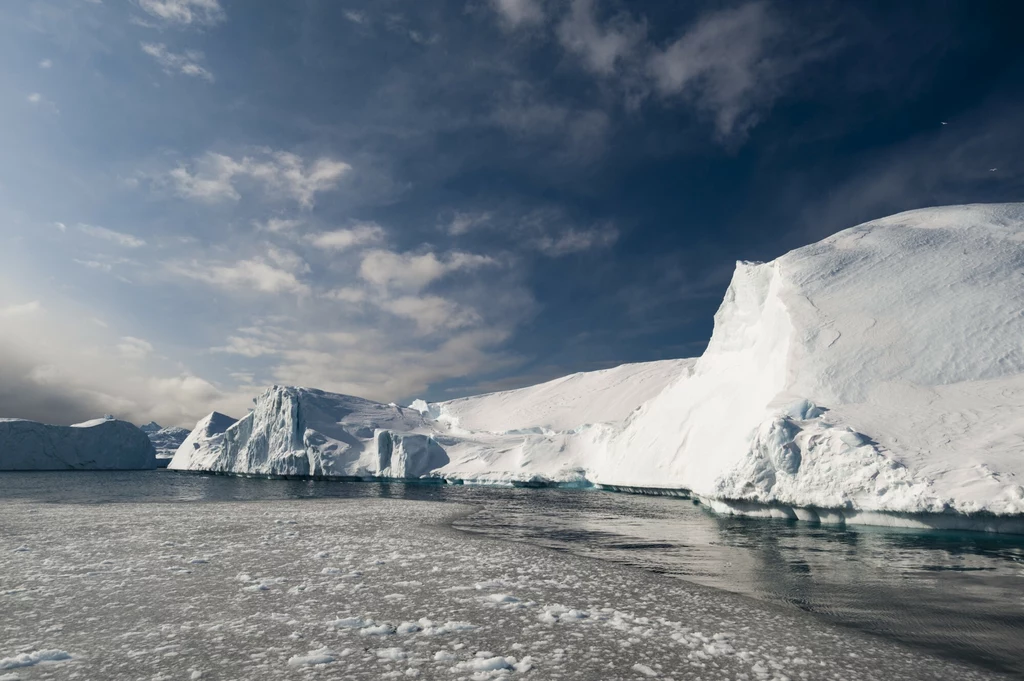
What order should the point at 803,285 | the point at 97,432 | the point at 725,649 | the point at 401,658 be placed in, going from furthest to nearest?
the point at 97,432 < the point at 803,285 < the point at 725,649 < the point at 401,658

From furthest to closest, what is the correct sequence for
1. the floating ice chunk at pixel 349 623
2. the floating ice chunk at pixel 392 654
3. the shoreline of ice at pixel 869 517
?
the shoreline of ice at pixel 869 517 < the floating ice chunk at pixel 349 623 < the floating ice chunk at pixel 392 654

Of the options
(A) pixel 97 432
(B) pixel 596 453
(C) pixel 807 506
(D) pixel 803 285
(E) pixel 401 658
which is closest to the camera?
(E) pixel 401 658

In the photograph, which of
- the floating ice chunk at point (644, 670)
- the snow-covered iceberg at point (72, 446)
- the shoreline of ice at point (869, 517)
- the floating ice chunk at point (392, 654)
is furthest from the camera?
the snow-covered iceberg at point (72, 446)

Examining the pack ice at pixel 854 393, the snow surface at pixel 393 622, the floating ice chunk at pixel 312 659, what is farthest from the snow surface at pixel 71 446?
the floating ice chunk at pixel 312 659

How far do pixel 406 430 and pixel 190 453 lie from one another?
1711 inches

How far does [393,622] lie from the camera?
6.63 meters

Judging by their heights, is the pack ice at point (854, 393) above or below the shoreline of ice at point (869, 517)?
above

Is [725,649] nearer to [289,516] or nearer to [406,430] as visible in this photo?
[289,516]

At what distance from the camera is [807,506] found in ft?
59.3

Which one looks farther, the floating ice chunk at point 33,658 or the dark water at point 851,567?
the dark water at point 851,567

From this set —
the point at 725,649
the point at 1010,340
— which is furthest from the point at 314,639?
the point at 1010,340

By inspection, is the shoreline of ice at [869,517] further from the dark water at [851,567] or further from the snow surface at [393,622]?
the snow surface at [393,622]

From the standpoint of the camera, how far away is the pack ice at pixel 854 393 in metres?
16.2

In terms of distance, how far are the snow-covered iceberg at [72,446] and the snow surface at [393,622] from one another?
83850 mm
